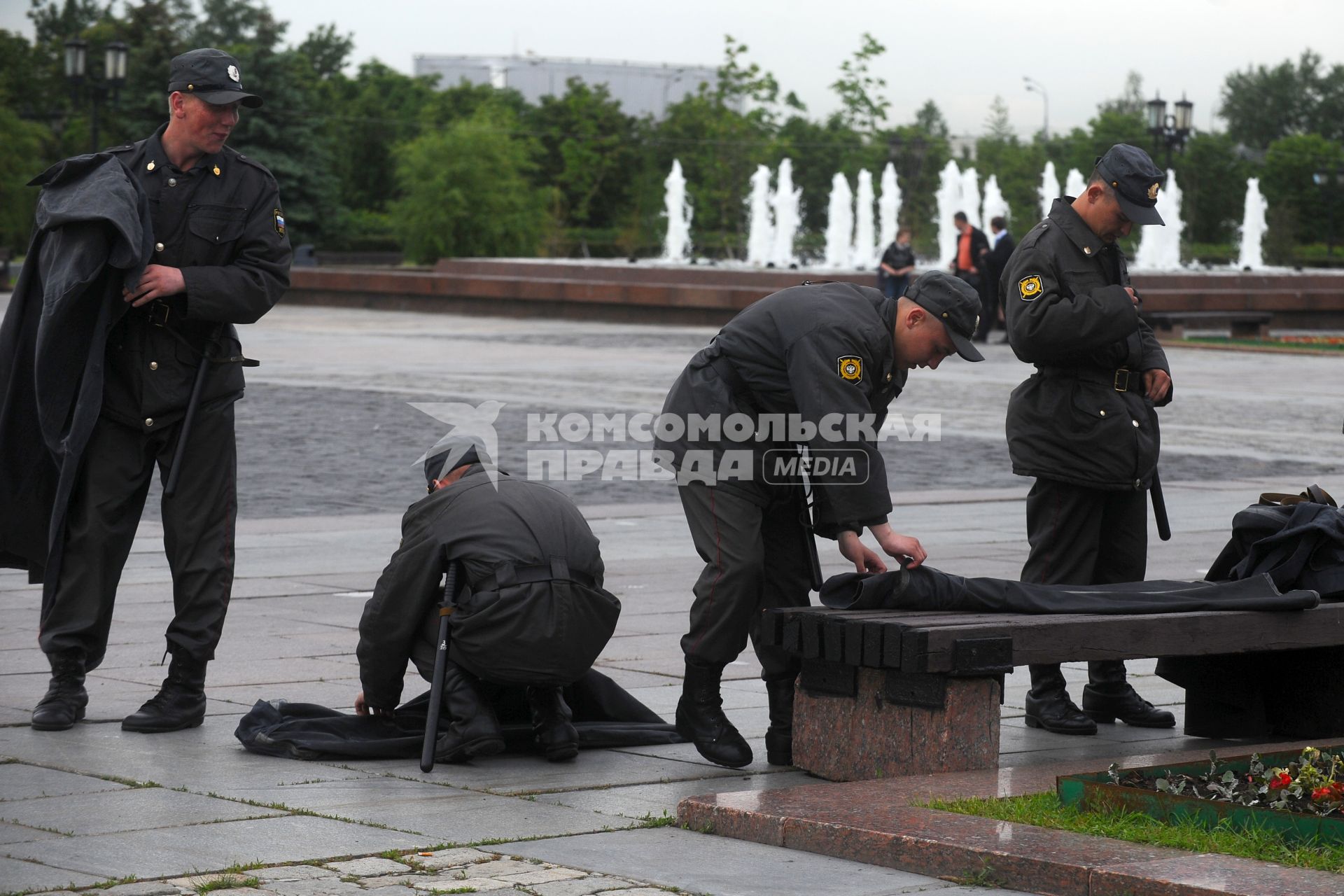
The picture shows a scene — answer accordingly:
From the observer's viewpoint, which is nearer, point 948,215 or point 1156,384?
point 1156,384

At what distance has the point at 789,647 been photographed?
5.06 metres

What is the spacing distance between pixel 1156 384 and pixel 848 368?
149 centimetres

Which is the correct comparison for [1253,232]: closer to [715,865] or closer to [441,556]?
[441,556]

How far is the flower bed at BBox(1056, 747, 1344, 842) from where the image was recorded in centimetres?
411

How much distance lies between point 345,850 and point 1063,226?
312 cm

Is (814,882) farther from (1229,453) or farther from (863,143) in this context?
(863,143)

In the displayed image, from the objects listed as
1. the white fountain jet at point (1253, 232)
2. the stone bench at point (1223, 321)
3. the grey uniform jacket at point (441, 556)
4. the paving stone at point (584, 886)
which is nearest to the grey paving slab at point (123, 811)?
the grey uniform jacket at point (441, 556)

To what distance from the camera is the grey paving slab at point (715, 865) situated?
12.9 feet

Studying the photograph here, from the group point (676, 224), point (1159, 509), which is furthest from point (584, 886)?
point (676, 224)

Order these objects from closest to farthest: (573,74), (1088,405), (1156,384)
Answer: (1088,405)
(1156,384)
(573,74)

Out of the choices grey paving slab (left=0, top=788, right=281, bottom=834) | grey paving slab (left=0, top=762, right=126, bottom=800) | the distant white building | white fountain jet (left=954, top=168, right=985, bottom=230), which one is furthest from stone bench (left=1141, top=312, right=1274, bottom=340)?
the distant white building

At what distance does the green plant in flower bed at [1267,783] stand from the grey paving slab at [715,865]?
2.44ft

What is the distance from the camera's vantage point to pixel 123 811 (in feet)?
14.8

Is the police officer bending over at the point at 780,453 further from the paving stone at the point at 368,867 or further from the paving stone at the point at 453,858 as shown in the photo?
the paving stone at the point at 368,867
